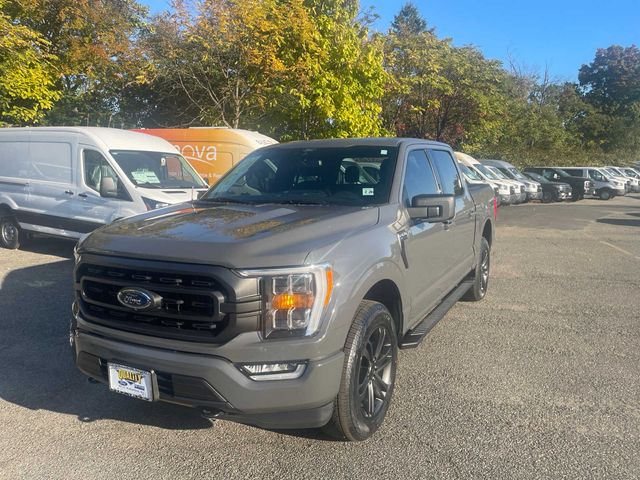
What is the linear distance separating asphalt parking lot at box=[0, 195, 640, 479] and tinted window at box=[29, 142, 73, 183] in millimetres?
3304

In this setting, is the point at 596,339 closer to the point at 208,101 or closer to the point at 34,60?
the point at 208,101

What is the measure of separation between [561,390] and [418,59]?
22102mm

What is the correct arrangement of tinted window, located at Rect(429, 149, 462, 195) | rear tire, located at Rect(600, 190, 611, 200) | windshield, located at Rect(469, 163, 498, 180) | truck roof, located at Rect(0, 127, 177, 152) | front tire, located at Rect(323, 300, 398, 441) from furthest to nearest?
rear tire, located at Rect(600, 190, 611, 200), windshield, located at Rect(469, 163, 498, 180), truck roof, located at Rect(0, 127, 177, 152), tinted window, located at Rect(429, 149, 462, 195), front tire, located at Rect(323, 300, 398, 441)

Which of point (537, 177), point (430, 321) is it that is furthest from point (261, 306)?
point (537, 177)

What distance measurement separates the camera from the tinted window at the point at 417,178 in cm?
410

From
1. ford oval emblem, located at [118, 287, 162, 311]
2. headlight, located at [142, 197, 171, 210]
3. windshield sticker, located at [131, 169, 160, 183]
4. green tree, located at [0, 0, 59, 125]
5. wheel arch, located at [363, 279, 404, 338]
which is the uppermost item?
green tree, located at [0, 0, 59, 125]

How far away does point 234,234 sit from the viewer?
9.89 feet

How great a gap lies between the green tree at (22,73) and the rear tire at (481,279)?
37.7 feet

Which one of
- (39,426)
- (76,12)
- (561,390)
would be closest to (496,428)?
(561,390)

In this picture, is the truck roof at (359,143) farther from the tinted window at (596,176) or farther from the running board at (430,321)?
the tinted window at (596,176)

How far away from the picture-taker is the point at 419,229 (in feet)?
13.2

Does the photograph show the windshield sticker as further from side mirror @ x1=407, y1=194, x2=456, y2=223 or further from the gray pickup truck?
side mirror @ x1=407, y1=194, x2=456, y2=223

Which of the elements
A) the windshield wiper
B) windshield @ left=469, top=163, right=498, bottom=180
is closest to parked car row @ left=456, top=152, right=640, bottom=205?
windshield @ left=469, top=163, right=498, bottom=180

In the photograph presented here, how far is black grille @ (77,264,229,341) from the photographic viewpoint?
2.74 m
